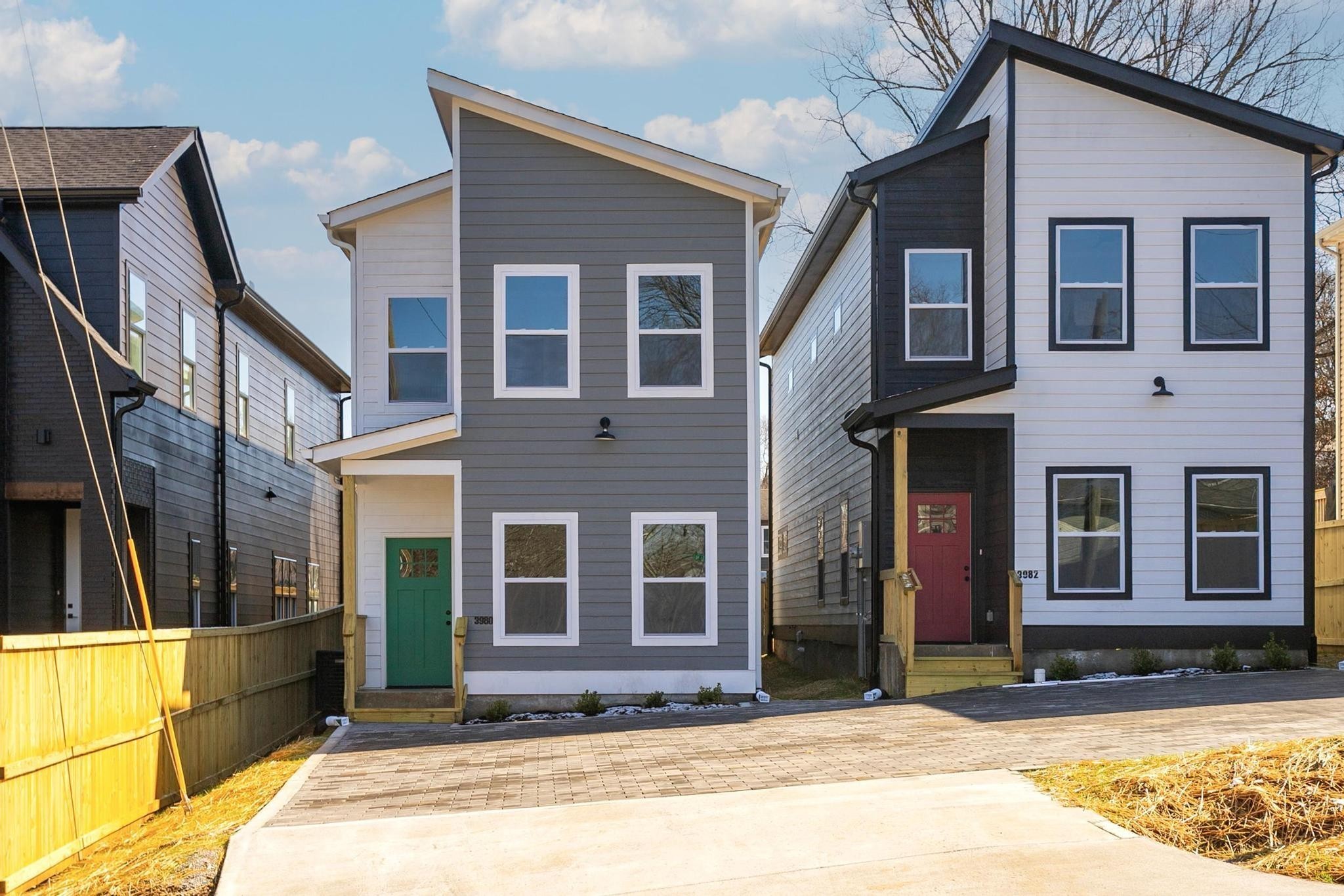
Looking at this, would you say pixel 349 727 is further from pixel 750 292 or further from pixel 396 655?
pixel 750 292

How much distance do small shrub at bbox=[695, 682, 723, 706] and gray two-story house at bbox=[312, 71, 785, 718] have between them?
0.57 feet

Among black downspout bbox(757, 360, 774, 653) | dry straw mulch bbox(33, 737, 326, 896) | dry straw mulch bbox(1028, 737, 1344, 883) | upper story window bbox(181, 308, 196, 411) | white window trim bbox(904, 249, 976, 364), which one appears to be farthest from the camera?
black downspout bbox(757, 360, 774, 653)

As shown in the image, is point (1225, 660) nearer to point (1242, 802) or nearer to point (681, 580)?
point (681, 580)

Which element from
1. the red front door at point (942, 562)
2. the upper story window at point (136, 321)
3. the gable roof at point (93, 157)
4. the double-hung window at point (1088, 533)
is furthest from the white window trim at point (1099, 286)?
the upper story window at point (136, 321)

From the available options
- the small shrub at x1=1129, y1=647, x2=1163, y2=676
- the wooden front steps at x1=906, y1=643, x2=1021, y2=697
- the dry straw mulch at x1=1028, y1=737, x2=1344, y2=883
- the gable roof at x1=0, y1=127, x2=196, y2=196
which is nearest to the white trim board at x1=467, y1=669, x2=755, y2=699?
the wooden front steps at x1=906, y1=643, x2=1021, y2=697

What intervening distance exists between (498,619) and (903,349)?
647cm

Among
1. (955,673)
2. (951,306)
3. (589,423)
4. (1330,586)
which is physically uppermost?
(951,306)

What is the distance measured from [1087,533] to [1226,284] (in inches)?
147

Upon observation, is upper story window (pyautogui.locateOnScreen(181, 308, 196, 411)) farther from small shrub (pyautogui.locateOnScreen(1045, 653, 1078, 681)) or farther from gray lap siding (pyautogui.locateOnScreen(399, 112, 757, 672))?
small shrub (pyautogui.locateOnScreen(1045, 653, 1078, 681))

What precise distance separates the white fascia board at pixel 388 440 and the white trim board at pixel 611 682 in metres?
2.87

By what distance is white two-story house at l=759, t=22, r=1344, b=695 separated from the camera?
1673 centimetres

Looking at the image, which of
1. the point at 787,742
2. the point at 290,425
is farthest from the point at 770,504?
the point at 787,742

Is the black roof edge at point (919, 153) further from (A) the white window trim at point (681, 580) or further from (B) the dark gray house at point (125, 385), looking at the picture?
(B) the dark gray house at point (125, 385)

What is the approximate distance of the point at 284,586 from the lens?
25.6m
